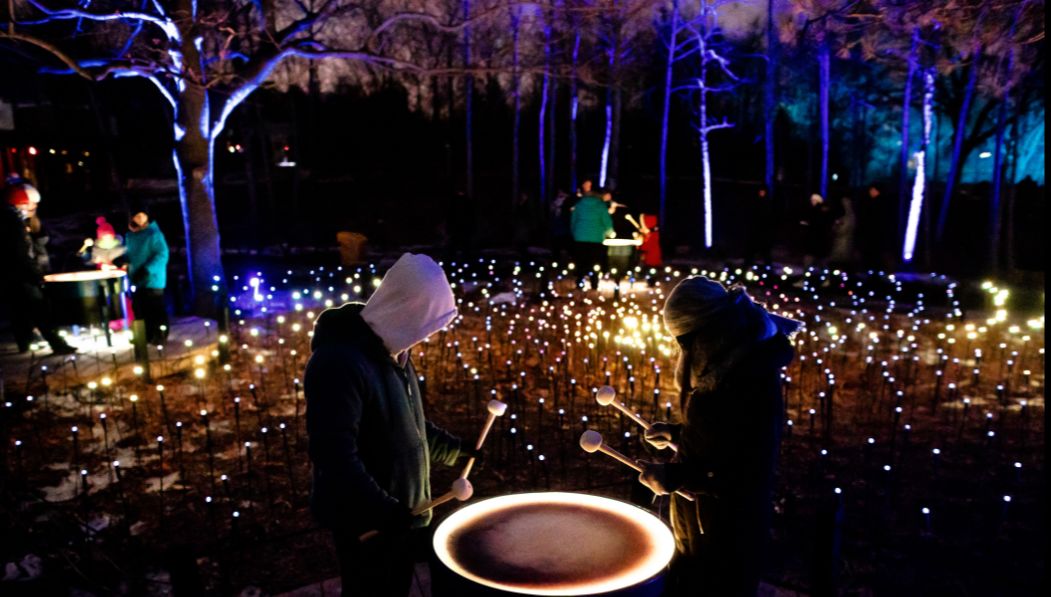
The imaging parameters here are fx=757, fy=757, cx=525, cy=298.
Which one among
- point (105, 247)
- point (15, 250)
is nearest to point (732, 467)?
point (15, 250)

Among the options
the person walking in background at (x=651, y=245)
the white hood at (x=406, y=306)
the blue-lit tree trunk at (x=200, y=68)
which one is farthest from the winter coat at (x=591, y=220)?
the white hood at (x=406, y=306)

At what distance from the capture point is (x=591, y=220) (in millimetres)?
12250

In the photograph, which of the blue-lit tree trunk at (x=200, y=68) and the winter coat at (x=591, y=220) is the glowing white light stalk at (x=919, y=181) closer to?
the winter coat at (x=591, y=220)

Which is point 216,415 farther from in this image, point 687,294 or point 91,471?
point 687,294

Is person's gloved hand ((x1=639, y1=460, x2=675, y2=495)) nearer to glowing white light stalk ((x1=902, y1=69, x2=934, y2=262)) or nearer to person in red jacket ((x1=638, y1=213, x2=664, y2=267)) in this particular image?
person in red jacket ((x1=638, y1=213, x2=664, y2=267))

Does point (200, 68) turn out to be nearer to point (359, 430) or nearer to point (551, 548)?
point (359, 430)

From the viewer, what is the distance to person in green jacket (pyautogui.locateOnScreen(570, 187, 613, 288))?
1220 cm

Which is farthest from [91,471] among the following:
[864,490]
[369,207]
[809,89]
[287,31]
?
[809,89]

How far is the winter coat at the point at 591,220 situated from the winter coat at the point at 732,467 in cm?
954

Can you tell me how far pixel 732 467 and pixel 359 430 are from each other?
1308mm

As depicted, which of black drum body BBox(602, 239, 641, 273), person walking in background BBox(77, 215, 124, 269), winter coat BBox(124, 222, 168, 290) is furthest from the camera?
black drum body BBox(602, 239, 641, 273)

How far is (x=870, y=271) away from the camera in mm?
13531

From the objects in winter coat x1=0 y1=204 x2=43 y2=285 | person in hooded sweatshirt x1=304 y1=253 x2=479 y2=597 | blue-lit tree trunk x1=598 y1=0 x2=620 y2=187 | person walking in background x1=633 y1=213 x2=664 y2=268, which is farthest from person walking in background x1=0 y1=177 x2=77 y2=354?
blue-lit tree trunk x1=598 y1=0 x2=620 y2=187

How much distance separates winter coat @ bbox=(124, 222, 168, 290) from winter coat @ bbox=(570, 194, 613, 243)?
6356 mm
